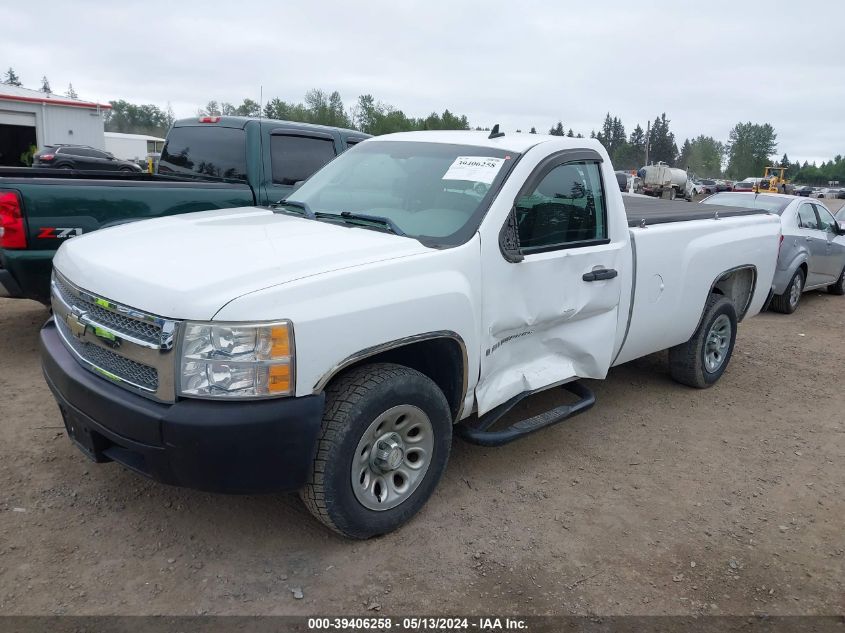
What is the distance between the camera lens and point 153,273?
9.11ft

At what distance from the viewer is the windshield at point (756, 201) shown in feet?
30.6

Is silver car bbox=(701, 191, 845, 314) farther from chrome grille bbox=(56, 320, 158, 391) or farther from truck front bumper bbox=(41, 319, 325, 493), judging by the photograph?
chrome grille bbox=(56, 320, 158, 391)

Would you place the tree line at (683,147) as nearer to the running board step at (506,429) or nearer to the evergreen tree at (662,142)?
the evergreen tree at (662,142)

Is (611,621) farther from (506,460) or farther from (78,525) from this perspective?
(78,525)

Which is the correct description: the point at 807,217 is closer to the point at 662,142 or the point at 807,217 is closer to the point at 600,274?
the point at 600,274

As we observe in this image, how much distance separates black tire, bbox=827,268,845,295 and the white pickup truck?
792cm

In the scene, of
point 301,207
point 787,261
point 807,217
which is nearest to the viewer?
point 301,207

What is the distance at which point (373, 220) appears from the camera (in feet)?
11.6

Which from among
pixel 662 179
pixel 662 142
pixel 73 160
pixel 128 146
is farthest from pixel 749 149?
pixel 73 160

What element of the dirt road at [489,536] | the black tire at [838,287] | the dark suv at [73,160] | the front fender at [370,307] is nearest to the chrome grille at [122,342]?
the front fender at [370,307]

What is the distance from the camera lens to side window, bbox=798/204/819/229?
9.55 meters

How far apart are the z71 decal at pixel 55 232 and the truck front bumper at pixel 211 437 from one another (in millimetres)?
2453

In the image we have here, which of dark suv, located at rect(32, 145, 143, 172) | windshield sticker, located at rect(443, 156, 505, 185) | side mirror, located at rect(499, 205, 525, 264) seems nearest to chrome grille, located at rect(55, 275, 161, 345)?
side mirror, located at rect(499, 205, 525, 264)

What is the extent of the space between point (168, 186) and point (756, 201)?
313 inches
